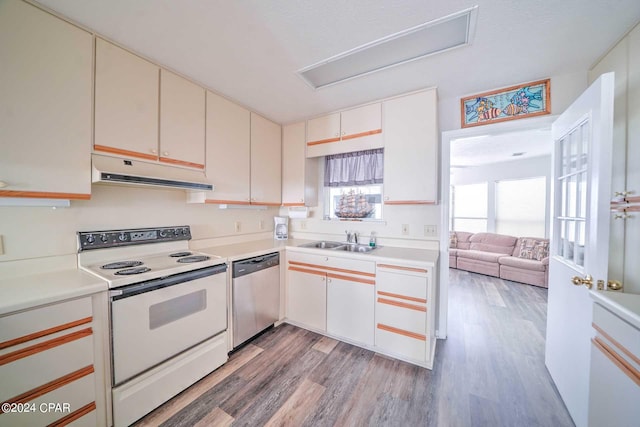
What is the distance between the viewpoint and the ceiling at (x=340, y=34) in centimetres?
128

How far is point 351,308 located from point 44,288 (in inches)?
82.2

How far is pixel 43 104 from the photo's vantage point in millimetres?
1281

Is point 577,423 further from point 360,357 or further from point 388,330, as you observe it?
point 360,357

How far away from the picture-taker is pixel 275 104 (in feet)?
8.08

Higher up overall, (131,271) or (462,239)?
(131,271)

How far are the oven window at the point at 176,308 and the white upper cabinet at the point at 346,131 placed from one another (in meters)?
1.95

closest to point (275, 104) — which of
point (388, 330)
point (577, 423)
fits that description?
point (388, 330)

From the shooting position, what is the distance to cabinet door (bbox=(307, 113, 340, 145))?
2.61m

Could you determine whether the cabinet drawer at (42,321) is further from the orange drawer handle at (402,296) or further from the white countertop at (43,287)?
the orange drawer handle at (402,296)

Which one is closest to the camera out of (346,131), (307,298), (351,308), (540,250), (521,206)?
(351,308)

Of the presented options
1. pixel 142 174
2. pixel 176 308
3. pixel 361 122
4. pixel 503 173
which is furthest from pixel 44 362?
pixel 503 173

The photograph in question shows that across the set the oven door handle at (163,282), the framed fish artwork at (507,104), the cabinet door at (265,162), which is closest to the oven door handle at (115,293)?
the oven door handle at (163,282)

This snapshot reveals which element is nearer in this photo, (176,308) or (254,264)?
(176,308)

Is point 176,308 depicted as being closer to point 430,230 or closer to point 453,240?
point 430,230
